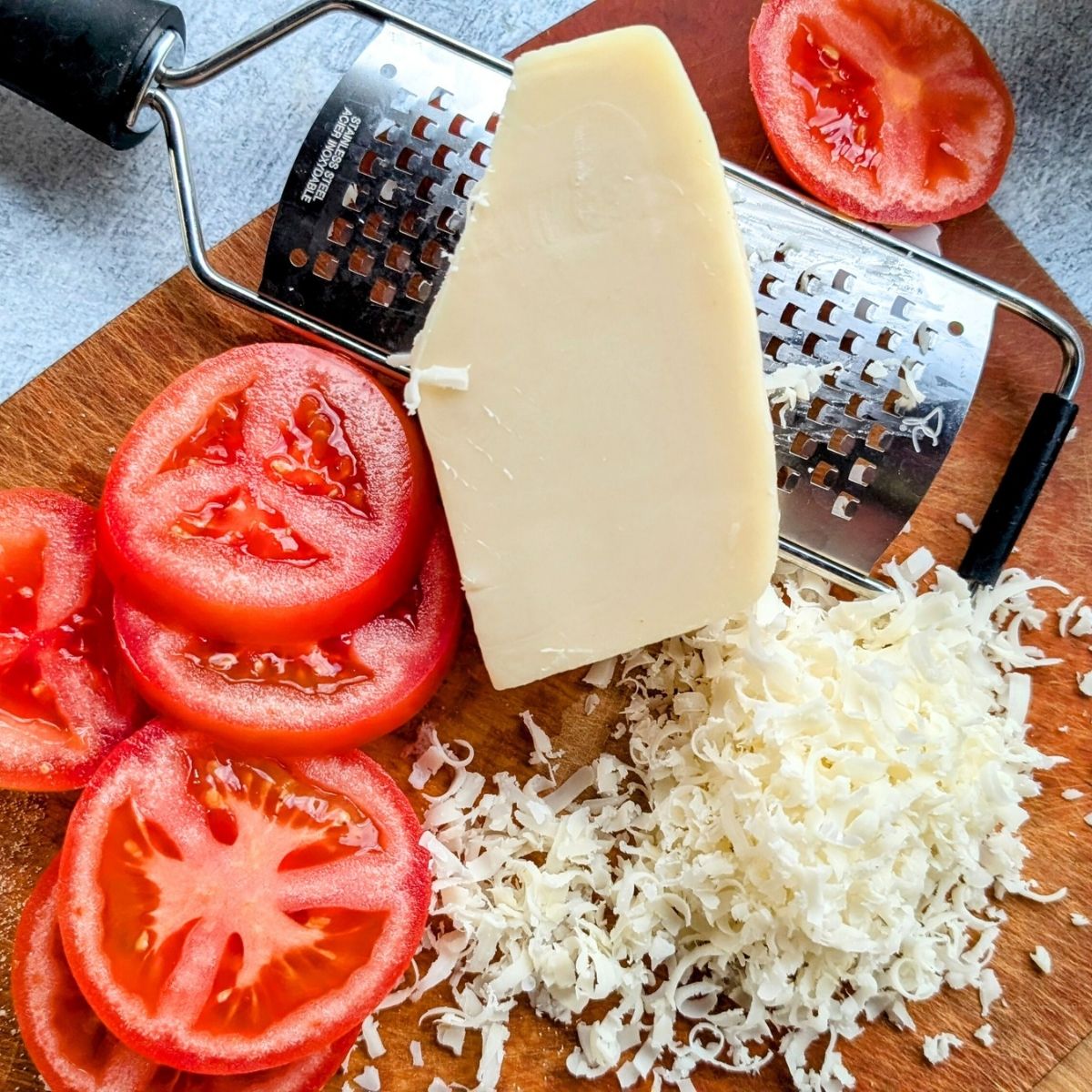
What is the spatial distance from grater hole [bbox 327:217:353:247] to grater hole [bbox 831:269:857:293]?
647 millimetres

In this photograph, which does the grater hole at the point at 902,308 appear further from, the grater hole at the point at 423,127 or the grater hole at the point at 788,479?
the grater hole at the point at 423,127

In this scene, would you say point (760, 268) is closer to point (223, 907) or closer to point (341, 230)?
point (341, 230)

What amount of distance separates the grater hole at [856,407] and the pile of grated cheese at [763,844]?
0.75 feet

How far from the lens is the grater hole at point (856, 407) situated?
54.4 inches

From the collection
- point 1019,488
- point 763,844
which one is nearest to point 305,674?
point 763,844

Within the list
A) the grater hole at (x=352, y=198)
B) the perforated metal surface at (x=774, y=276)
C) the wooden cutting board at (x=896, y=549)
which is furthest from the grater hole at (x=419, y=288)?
the wooden cutting board at (x=896, y=549)

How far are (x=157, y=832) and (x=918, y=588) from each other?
1.08m

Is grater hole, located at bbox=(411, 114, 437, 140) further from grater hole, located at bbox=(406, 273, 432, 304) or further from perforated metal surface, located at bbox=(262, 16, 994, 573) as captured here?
grater hole, located at bbox=(406, 273, 432, 304)

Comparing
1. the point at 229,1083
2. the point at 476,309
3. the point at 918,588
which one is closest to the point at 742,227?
the point at 476,309

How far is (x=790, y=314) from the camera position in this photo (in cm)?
139

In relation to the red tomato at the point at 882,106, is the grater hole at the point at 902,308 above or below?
below

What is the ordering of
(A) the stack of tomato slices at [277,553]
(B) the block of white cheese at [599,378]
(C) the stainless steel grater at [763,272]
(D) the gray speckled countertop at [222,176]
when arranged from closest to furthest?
(B) the block of white cheese at [599,378]
(A) the stack of tomato slices at [277,553]
(C) the stainless steel grater at [763,272]
(D) the gray speckled countertop at [222,176]

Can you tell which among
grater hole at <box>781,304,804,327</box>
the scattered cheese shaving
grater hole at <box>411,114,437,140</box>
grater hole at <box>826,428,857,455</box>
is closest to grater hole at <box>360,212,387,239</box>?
grater hole at <box>411,114,437,140</box>

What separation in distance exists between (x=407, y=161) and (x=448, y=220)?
9cm
